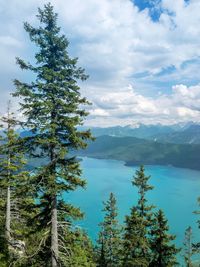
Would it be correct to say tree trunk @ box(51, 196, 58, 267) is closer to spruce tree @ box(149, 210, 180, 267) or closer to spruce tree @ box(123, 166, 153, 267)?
spruce tree @ box(123, 166, 153, 267)

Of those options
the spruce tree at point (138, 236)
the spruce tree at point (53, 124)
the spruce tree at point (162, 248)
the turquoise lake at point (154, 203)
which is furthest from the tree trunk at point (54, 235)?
the turquoise lake at point (154, 203)

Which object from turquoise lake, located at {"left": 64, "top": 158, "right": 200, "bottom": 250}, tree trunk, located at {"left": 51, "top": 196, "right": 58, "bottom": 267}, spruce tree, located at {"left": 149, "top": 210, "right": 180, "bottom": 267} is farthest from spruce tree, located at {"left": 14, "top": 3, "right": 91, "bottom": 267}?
turquoise lake, located at {"left": 64, "top": 158, "right": 200, "bottom": 250}

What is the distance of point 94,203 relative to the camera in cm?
13825

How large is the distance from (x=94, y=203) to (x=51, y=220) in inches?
5053

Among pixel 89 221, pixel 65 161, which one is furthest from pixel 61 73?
pixel 89 221

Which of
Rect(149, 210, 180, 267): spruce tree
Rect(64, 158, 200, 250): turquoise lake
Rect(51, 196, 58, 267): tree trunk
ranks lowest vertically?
Rect(64, 158, 200, 250): turquoise lake

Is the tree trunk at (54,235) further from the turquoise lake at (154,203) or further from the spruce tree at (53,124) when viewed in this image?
the turquoise lake at (154,203)

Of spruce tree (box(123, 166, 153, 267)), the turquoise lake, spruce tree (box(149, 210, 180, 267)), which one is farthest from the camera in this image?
the turquoise lake

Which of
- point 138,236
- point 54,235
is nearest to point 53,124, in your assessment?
point 54,235

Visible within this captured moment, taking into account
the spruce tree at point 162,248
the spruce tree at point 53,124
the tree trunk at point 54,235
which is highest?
the spruce tree at point 53,124

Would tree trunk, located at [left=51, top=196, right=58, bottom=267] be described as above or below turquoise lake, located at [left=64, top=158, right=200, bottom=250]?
above

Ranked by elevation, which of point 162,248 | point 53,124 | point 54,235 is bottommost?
point 162,248

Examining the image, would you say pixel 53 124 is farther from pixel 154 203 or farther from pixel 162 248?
pixel 154 203

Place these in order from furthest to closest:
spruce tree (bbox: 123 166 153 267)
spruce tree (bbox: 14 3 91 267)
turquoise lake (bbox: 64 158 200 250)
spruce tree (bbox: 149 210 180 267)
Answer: turquoise lake (bbox: 64 158 200 250) < spruce tree (bbox: 123 166 153 267) < spruce tree (bbox: 149 210 180 267) < spruce tree (bbox: 14 3 91 267)
